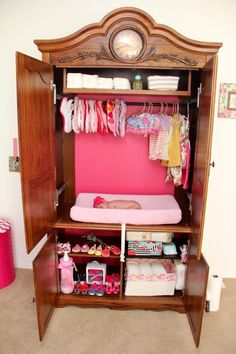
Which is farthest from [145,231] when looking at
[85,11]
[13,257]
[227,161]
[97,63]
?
[85,11]

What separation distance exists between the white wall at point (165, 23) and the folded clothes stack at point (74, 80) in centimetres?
54

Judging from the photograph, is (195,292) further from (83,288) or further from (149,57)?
(149,57)

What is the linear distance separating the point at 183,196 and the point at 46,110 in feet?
4.44

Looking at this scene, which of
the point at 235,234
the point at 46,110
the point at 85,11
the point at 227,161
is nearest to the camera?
the point at 46,110

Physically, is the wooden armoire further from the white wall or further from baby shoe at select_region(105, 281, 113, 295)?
the white wall

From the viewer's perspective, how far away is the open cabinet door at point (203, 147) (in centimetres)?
152

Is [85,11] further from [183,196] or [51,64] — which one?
[183,196]

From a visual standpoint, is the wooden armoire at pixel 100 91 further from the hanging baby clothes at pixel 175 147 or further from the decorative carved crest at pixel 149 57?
the hanging baby clothes at pixel 175 147

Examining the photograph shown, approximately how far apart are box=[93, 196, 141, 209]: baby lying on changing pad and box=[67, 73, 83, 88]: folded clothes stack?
33.6 inches

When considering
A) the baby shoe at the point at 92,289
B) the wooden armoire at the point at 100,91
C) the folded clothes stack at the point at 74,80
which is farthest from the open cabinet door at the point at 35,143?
the baby shoe at the point at 92,289

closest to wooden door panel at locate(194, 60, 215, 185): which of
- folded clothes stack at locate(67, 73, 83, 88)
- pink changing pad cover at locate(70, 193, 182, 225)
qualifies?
pink changing pad cover at locate(70, 193, 182, 225)

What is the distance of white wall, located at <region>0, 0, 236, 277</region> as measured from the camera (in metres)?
2.12

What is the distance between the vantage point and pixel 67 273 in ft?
7.06

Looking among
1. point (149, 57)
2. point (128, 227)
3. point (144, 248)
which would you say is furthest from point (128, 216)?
point (149, 57)
